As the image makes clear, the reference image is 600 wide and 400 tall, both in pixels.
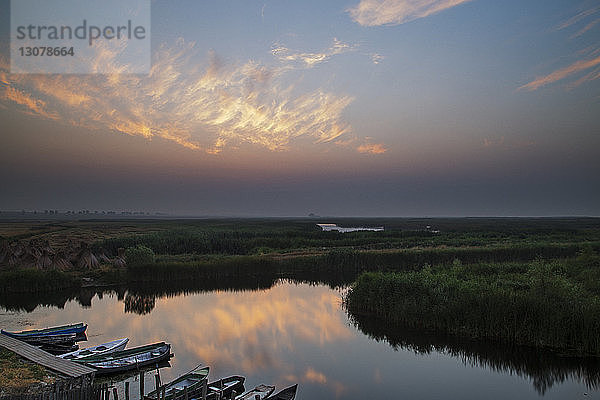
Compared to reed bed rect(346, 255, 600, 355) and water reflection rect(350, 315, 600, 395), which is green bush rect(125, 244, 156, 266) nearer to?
reed bed rect(346, 255, 600, 355)

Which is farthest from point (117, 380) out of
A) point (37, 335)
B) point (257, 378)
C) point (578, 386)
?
point (578, 386)

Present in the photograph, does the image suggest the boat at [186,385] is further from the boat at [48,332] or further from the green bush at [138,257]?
the green bush at [138,257]

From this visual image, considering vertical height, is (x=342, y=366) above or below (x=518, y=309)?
below

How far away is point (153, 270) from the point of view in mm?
31359

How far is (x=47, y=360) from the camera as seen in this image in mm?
12961

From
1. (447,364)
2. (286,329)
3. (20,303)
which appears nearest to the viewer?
(447,364)

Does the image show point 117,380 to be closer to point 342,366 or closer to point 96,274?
point 342,366

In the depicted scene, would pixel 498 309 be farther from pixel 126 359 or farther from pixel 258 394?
pixel 126 359

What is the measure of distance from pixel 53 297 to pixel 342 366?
19084 millimetres

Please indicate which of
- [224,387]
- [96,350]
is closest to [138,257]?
[96,350]

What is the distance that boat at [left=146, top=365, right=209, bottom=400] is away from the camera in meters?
10.2

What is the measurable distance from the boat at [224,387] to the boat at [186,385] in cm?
28

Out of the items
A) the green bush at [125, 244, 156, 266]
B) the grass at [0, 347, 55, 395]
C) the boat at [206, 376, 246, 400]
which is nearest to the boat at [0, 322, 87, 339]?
the grass at [0, 347, 55, 395]

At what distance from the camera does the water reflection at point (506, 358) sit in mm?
13211
